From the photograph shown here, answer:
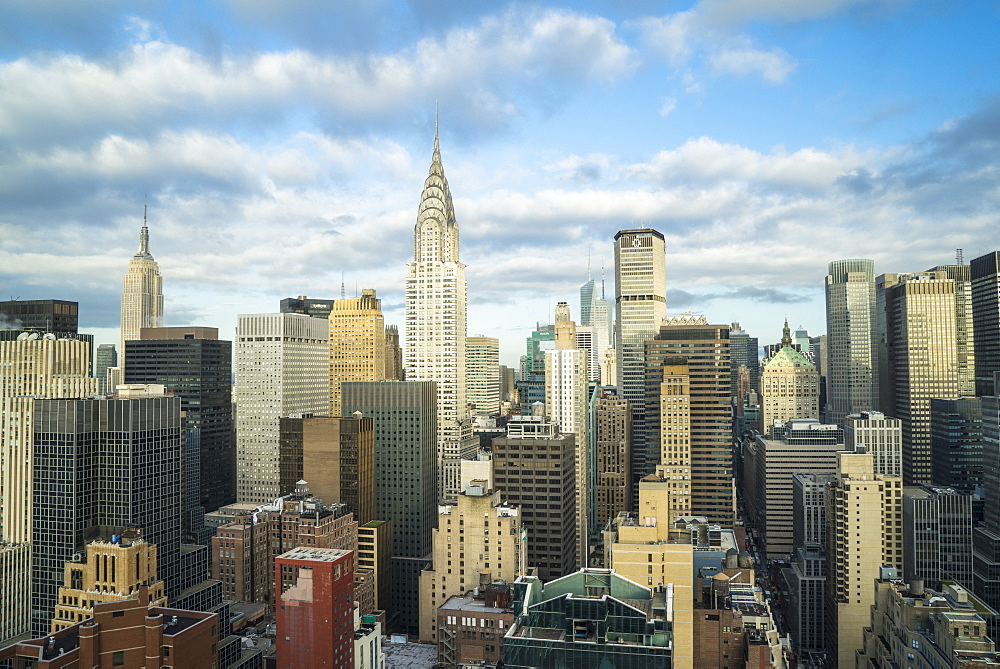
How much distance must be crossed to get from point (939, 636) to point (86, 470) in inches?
5220

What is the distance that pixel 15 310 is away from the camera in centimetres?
16375

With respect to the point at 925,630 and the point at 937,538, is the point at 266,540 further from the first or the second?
the point at 937,538

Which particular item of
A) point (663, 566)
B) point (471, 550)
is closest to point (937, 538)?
point (663, 566)

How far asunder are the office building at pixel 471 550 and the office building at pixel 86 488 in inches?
1762

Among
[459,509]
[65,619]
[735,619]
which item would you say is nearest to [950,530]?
[735,619]

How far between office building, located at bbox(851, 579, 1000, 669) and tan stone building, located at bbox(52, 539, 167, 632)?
107 m

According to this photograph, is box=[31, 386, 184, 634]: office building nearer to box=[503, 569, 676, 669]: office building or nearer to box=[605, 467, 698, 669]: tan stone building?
box=[605, 467, 698, 669]: tan stone building

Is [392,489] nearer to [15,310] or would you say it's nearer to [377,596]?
[377,596]

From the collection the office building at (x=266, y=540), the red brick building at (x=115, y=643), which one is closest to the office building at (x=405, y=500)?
the office building at (x=266, y=540)

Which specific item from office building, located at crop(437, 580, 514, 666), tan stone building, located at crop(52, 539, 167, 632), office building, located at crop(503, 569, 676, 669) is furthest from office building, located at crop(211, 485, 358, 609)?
office building, located at crop(503, 569, 676, 669)

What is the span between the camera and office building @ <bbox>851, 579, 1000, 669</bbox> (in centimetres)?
9675

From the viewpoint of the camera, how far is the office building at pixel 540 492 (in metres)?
167

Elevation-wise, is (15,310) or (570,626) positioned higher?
(15,310)

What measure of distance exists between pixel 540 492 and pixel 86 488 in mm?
91153
